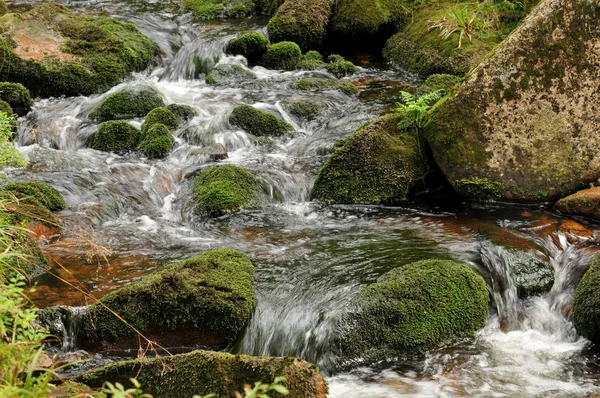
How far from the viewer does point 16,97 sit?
37.9 feet

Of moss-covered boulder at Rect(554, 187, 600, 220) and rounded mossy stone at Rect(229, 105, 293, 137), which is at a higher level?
moss-covered boulder at Rect(554, 187, 600, 220)

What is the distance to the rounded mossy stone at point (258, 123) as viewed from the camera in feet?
35.0

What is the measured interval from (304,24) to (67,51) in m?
5.21

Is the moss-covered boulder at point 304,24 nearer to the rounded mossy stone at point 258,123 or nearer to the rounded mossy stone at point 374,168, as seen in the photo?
the rounded mossy stone at point 258,123

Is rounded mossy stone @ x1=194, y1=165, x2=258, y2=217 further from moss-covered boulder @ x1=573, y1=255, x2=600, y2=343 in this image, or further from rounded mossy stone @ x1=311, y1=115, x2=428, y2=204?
moss-covered boulder @ x1=573, y1=255, x2=600, y2=343

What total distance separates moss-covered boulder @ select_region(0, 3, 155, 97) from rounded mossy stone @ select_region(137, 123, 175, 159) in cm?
322

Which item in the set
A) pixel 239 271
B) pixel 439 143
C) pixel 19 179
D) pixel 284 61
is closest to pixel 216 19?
pixel 284 61

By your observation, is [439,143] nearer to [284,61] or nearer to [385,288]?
[385,288]

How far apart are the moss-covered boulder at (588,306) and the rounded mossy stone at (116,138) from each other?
7.00m

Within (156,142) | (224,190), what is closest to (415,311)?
(224,190)

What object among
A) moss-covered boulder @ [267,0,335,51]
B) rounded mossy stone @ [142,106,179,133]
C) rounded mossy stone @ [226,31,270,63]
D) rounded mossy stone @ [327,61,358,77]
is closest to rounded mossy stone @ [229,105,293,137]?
rounded mossy stone @ [142,106,179,133]

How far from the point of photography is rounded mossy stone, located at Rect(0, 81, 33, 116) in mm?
11531

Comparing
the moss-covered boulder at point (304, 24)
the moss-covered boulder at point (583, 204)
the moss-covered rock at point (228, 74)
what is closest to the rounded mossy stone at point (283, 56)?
the moss-covered rock at point (228, 74)

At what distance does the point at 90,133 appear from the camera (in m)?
10.7
